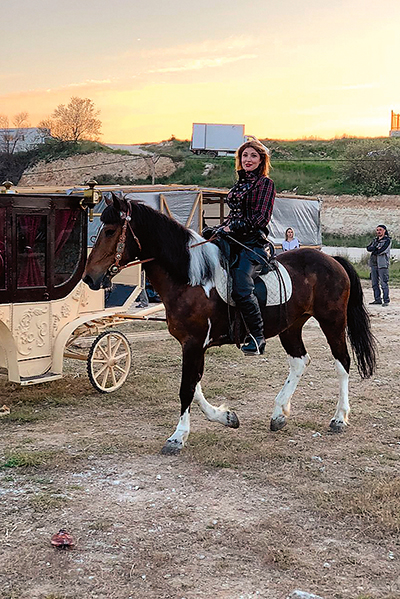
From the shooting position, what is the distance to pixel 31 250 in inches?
269

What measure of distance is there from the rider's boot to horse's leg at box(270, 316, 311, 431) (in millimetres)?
794

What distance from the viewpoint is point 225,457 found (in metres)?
5.58

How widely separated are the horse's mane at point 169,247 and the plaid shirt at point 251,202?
491 millimetres

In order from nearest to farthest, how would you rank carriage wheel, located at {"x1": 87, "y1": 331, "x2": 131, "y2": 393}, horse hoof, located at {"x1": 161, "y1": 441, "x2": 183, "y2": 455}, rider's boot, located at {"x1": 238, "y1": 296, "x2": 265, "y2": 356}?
horse hoof, located at {"x1": 161, "y1": 441, "x2": 183, "y2": 455} < rider's boot, located at {"x1": 238, "y1": 296, "x2": 265, "y2": 356} < carriage wheel, located at {"x1": 87, "y1": 331, "x2": 131, "y2": 393}

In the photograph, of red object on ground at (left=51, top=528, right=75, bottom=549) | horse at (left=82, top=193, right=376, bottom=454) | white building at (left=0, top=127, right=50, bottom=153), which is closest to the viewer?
red object on ground at (left=51, top=528, right=75, bottom=549)

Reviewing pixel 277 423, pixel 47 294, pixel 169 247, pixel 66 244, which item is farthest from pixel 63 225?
pixel 277 423

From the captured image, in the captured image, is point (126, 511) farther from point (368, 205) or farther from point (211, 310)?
point (368, 205)

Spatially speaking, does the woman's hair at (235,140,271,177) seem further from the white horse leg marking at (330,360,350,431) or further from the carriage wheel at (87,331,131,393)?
the carriage wheel at (87,331,131,393)

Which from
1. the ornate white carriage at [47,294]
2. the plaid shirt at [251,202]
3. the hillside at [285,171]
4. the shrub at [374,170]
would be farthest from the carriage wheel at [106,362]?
the shrub at [374,170]

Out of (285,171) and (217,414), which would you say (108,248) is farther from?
(285,171)

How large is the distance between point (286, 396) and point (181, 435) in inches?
50.1

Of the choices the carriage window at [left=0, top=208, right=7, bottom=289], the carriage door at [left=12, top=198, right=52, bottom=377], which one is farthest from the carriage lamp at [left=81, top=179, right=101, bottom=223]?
the carriage window at [left=0, top=208, right=7, bottom=289]

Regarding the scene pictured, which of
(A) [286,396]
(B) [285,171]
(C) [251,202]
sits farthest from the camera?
(B) [285,171]

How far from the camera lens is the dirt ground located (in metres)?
3.61
